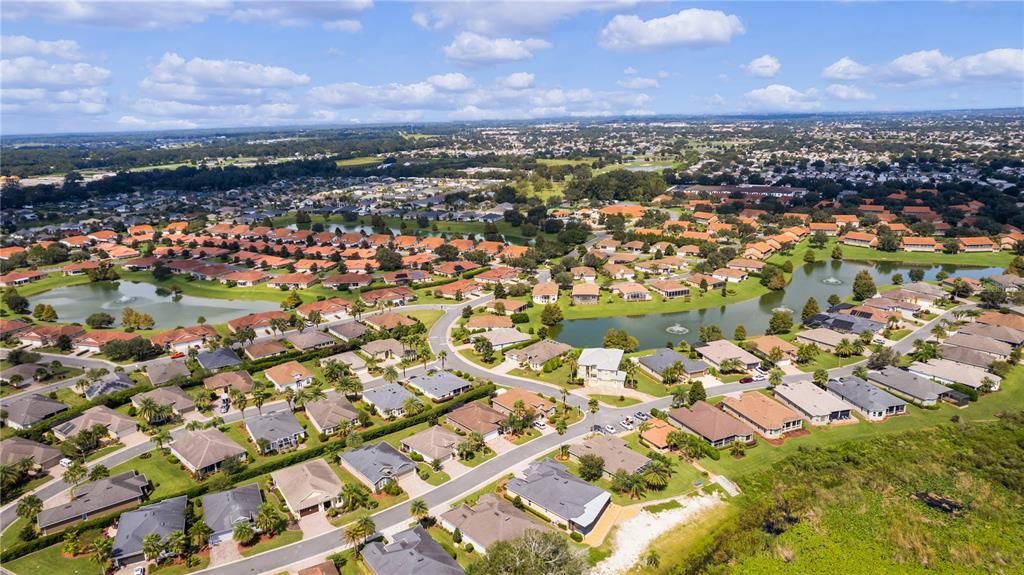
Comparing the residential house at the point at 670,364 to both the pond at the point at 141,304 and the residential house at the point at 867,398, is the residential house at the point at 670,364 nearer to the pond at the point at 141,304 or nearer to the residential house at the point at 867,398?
the residential house at the point at 867,398

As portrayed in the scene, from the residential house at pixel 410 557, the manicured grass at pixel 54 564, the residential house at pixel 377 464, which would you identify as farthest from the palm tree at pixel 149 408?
the residential house at pixel 410 557

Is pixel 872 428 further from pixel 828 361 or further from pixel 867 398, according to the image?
pixel 828 361

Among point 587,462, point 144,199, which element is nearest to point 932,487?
point 587,462

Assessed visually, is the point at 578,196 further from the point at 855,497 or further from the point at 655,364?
the point at 855,497

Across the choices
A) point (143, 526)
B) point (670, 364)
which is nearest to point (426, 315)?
point (670, 364)

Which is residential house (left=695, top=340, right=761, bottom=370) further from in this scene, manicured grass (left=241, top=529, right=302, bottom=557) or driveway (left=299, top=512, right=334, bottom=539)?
manicured grass (left=241, top=529, right=302, bottom=557)

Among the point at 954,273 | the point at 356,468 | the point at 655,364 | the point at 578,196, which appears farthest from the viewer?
the point at 578,196

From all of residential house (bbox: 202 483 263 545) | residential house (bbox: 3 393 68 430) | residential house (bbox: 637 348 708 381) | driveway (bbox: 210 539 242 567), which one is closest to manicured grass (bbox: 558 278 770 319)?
residential house (bbox: 637 348 708 381)
